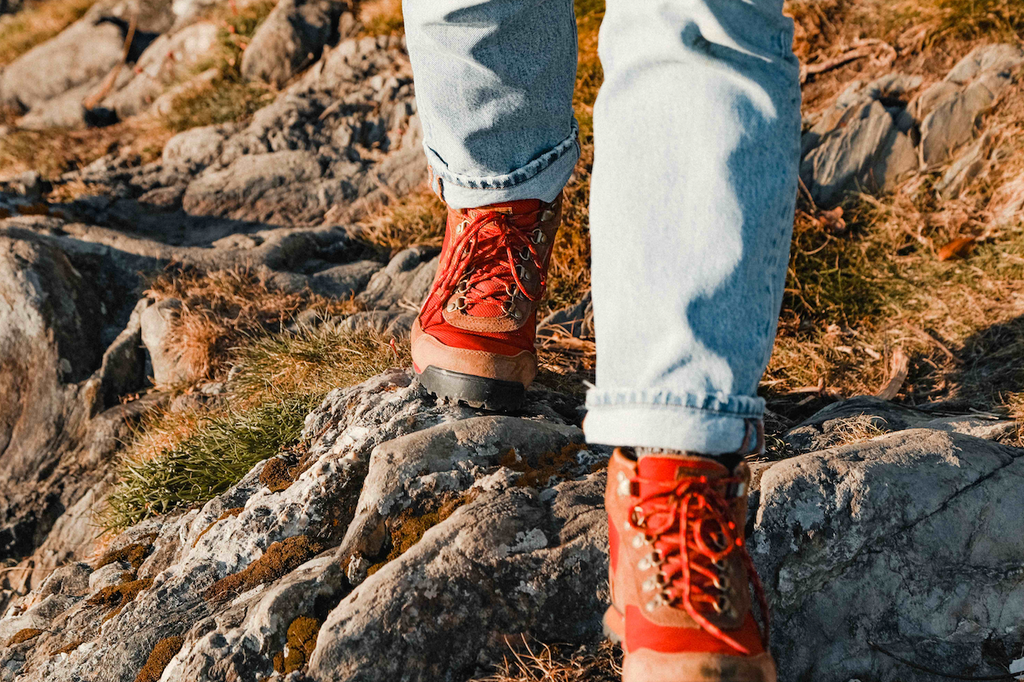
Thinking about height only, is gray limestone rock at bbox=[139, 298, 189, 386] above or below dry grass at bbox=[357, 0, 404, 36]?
below

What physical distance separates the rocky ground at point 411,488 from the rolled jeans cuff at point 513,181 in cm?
64

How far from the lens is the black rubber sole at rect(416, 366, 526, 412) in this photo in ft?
6.64

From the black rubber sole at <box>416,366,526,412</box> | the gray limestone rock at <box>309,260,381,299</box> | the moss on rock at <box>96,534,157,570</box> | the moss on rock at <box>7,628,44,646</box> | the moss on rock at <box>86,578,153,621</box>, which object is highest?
the black rubber sole at <box>416,366,526,412</box>

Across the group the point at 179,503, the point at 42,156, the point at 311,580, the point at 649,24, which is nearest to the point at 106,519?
the point at 179,503

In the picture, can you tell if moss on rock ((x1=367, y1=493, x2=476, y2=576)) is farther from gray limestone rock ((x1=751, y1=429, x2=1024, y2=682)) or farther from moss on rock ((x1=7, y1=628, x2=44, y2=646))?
moss on rock ((x1=7, y1=628, x2=44, y2=646))

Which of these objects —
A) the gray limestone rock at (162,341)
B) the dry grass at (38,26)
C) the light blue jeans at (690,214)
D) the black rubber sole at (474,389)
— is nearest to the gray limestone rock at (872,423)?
the black rubber sole at (474,389)

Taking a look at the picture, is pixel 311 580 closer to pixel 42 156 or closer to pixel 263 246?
pixel 263 246

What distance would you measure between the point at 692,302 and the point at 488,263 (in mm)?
930

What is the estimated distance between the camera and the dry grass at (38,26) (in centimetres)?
1004

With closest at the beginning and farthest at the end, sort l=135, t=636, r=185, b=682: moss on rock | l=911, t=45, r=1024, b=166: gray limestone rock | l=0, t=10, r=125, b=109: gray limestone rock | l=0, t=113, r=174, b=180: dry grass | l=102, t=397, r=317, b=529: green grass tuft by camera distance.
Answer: l=135, t=636, r=185, b=682: moss on rock, l=102, t=397, r=317, b=529: green grass tuft, l=911, t=45, r=1024, b=166: gray limestone rock, l=0, t=113, r=174, b=180: dry grass, l=0, t=10, r=125, b=109: gray limestone rock

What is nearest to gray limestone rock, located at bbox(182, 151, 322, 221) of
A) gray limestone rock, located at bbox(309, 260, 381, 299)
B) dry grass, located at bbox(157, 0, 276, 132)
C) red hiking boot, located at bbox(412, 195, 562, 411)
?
dry grass, located at bbox(157, 0, 276, 132)

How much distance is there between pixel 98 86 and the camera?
861 centimetres

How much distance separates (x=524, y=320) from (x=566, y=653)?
936 mm

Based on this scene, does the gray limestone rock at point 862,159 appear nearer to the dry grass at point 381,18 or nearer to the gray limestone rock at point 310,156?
the gray limestone rock at point 310,156
